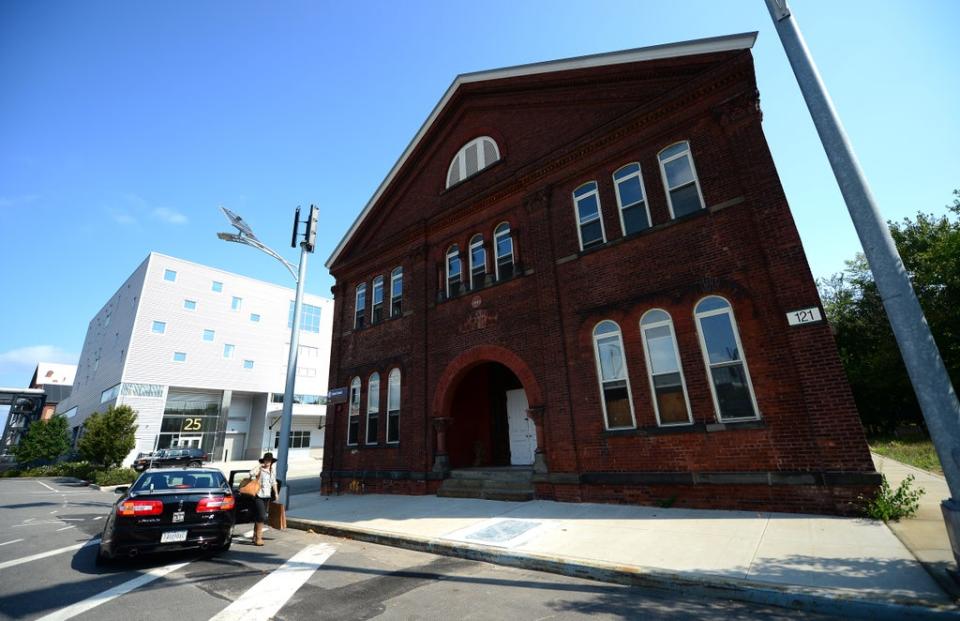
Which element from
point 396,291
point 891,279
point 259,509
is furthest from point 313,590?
point 396,291

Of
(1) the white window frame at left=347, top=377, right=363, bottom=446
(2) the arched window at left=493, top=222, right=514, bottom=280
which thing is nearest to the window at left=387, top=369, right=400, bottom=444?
(1) the white window frame at left=347, top=377, right=363, bottom=446

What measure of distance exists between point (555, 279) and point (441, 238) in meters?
5.37

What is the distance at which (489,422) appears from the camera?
14234 mm

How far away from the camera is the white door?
13.2m

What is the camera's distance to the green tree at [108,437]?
28.0m

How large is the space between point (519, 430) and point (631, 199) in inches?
302

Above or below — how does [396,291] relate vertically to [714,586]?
above

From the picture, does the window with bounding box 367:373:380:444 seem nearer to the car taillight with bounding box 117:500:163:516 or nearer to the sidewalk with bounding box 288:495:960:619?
the sidewalk with bounding box 288:495:960:619

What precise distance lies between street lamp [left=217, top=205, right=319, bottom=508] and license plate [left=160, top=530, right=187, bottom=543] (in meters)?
4.45

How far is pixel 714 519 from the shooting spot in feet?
23.8

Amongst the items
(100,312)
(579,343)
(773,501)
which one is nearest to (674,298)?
(579,343)

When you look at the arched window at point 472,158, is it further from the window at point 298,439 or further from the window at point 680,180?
the window at point 298,439

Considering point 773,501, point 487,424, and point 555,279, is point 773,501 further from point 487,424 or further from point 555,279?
point 487,424

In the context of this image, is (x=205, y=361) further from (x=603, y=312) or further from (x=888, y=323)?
(x=888, y=323)
